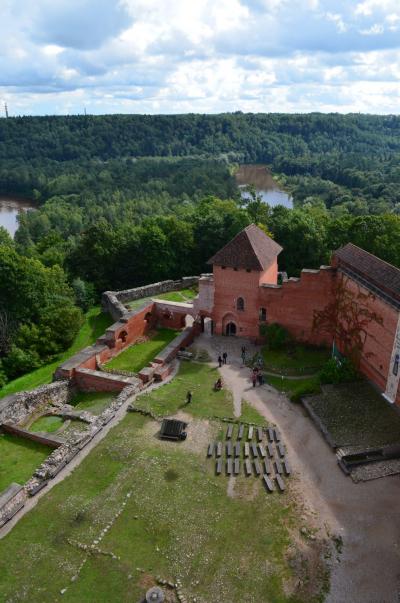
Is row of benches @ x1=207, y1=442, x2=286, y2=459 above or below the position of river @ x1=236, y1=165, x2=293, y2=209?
below

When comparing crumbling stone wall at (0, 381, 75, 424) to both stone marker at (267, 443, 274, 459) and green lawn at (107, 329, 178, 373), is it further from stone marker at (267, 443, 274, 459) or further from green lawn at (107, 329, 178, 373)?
stone marker at (267, 443, 274, 459)

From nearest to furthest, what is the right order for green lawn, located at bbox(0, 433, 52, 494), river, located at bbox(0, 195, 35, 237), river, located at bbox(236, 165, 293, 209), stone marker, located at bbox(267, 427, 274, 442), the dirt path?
the dirt path, green lawn, located at bbox(0, 433, 52, 494), stone marker, located at bbox(267, 427, 274, 442), river, located at bbox(0, 195, 35, 237), river, located at bbox(236, 165, 293, 209)

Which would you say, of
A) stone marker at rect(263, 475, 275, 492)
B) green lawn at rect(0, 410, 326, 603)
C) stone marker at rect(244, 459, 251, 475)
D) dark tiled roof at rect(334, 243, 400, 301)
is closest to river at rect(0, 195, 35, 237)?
dark tiled roof at rect(334, 243, 400, 301)

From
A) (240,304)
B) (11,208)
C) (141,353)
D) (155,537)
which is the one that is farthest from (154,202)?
(155,537)

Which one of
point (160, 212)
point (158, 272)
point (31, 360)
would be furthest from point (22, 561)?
point (160, 212)

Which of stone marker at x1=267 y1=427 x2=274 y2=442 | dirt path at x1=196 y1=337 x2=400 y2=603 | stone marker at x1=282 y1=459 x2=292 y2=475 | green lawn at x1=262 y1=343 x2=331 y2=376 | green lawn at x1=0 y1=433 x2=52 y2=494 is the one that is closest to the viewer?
dirt path at x1=196 y1=337 x2=400 y2=603

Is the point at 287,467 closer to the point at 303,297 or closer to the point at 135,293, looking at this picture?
the point at 303,297
